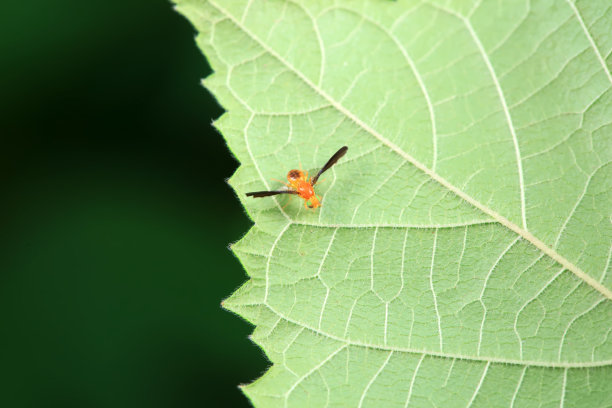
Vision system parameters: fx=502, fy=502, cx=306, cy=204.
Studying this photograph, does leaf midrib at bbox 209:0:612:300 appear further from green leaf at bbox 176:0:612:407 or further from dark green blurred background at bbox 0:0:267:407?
dark green blurred background at bbox 0:0:267:407

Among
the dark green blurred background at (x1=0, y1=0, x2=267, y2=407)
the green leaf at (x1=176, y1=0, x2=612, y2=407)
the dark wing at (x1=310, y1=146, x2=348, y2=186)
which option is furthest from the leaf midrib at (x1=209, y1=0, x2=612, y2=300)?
the dark green blurred background at (x1=0, y1=0, x2=267, y2=407)

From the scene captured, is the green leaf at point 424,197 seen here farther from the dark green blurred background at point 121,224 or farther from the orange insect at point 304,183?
the dark green blurred background at point 121,224

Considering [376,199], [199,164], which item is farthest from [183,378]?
[376,199]

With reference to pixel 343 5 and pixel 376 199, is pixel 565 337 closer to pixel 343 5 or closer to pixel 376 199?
pixel 376 199

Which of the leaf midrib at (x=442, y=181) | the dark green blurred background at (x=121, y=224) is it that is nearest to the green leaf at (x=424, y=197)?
the leaf midrib at (x=442, y=181)

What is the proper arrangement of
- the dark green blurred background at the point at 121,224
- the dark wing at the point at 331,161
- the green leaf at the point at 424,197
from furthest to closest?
the dark green blurred background at the point at 121,224
the dark wing at the point at 331,161
the green leaf at the point at 424,197

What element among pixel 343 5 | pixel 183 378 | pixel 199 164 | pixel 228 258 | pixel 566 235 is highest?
pixel 343 5
